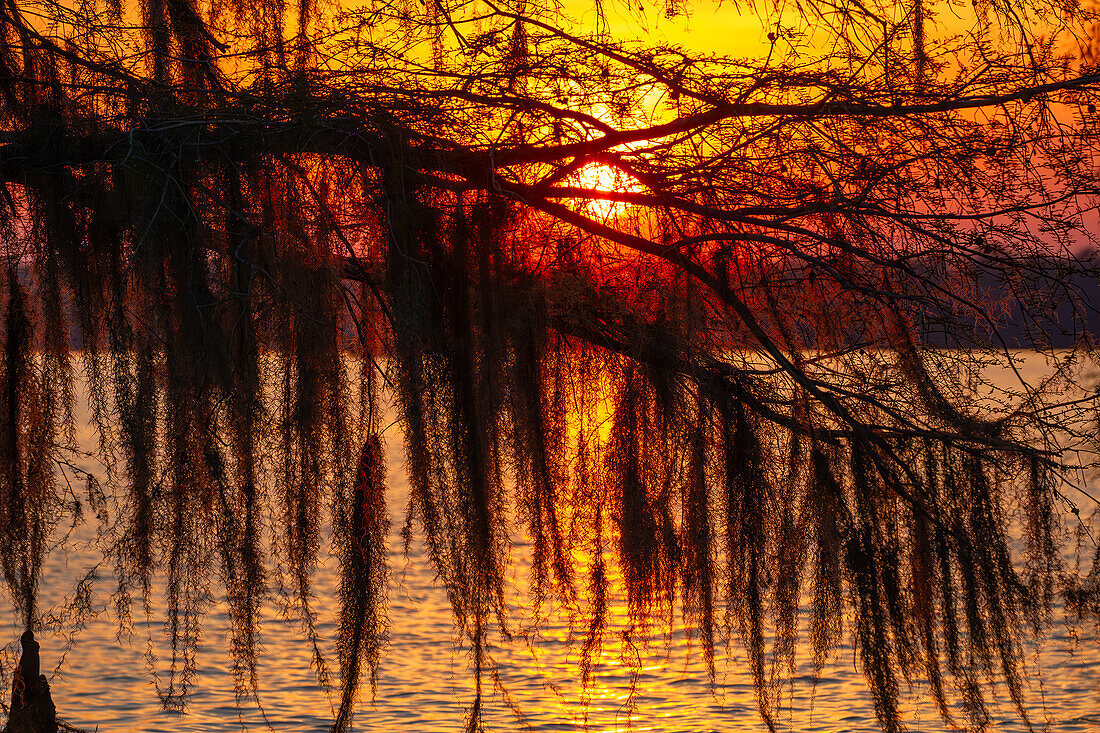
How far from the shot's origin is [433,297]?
9.71ft

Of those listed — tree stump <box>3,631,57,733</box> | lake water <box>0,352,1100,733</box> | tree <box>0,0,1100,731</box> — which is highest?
tree <box>0,0,1100,731</box>

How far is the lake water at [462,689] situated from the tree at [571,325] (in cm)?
445

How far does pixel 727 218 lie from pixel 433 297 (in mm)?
833

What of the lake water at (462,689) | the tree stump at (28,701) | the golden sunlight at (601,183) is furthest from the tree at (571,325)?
the lake water at (462,689)

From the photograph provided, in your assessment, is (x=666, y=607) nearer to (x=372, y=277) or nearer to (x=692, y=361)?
(x=692, y=361)

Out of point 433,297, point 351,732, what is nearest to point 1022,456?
point 433,297

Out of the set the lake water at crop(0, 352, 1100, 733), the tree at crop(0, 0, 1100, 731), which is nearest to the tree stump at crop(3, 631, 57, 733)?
the tree at crop(0, 0, 1100, 731)

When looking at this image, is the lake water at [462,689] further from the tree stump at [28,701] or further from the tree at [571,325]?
the tree at [571,325]

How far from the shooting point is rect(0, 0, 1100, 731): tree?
296 centimetres

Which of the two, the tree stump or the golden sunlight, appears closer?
the golden sunlight

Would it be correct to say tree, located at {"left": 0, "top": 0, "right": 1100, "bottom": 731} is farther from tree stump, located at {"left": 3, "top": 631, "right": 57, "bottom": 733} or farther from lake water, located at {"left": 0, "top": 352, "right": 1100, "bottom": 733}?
lake water, located at {"left": 0, "top": 352, "right": 1100, "bottom": 733}

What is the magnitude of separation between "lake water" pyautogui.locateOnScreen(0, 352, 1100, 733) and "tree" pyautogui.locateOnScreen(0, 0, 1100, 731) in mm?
4448

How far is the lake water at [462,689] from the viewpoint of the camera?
8312 millimetres

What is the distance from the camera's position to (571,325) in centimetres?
313
